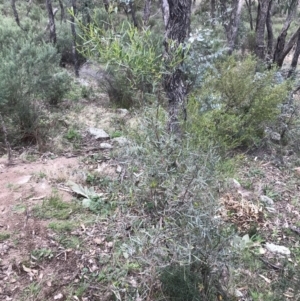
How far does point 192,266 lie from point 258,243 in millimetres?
1133

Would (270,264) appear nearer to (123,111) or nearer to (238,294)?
(238,294)

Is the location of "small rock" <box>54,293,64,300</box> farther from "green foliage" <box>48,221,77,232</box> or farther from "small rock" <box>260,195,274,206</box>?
"small rock" <box>260,195,274,206</box>

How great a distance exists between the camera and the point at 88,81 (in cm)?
785

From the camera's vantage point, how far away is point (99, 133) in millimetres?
4891

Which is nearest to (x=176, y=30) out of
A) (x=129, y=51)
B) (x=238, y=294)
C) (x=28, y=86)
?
(x=129, y=51)

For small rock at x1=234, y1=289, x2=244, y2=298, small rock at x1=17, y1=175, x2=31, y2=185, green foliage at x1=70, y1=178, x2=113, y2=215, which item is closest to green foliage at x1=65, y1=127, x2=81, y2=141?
small rock at x1=17, y1=175, x2=31, y2=185

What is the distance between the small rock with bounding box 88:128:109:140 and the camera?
189 inches

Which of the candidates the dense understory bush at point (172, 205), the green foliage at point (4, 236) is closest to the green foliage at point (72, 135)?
the green foliage at point (4, 236)

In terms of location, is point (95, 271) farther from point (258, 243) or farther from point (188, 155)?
point (258, 243)

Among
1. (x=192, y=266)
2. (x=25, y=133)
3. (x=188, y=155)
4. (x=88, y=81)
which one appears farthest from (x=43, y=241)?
(x=88, y=81)

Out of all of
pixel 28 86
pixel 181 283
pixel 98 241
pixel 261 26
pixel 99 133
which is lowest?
pixel 98 241

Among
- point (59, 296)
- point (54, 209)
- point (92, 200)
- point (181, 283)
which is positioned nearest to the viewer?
point (181, 283)

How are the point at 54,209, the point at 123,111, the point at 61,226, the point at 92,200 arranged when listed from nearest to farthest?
the point at 61,226
the point at 54,209
the point at 92,200
the point at 123,111

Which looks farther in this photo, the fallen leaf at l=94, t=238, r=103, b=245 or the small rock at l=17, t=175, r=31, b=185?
the small rock at l=17, t=175, r=31, b=185
